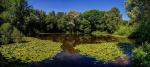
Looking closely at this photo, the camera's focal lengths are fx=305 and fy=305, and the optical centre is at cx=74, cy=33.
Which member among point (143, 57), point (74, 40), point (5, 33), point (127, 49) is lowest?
point (127, 49)

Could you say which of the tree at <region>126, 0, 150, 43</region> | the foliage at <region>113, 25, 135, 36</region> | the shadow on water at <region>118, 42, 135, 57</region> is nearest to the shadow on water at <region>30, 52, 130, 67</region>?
the shadow on water at <region>118, 42, 135, 57</region>

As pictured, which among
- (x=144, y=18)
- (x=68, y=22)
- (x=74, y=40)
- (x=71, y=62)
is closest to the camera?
(x=71, y=62)

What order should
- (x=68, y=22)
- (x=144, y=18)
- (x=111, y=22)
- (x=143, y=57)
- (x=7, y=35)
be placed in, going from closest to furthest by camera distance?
(x=143, y=57), (x=7, y=35), (x=144, y=18), (x=111, y=22), (x=68, y=22)

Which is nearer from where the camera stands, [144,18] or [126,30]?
[144,18]

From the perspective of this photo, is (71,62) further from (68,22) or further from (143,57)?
(68,22)

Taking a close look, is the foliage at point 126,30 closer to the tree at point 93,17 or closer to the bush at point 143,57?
the tree at point 93,17

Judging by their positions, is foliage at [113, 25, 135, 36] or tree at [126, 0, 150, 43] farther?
foliage at [113, 25, 135, 36]

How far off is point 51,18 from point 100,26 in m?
11.8

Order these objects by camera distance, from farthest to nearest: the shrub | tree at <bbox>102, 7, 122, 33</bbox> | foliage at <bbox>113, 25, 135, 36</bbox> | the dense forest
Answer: tree at <bbox>102, 7, 122, 33</bbox> → the dense forest → foliage at <bbox>113, 25, 135, 36</bbox> → the shrub

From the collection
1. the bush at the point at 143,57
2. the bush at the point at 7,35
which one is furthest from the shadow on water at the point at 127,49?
the bush at the point at 7,35

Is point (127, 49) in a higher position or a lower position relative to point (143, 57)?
lower

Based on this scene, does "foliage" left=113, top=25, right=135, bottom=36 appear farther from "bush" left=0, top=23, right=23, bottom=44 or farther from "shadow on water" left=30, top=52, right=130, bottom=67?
"shadow on water" left=30, top=52, right=130, bottom=67

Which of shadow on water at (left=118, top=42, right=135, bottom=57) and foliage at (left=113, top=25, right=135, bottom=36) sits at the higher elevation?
foliage at (left=113, top=25, right=135, bottom=36)

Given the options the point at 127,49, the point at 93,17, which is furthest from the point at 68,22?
the point at 127,49
